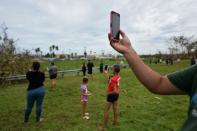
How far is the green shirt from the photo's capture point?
183cm

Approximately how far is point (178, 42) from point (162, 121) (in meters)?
75.8

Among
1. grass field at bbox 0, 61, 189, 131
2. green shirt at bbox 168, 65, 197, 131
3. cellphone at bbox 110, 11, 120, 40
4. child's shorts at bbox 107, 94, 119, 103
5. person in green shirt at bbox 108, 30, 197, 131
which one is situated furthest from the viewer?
grass field at bbox 0, 61, 189, 131

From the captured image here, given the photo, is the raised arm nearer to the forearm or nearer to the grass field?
the forearm

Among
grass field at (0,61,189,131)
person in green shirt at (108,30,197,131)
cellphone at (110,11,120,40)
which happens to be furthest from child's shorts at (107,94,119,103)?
person in green shirt at (108,30,197,131)

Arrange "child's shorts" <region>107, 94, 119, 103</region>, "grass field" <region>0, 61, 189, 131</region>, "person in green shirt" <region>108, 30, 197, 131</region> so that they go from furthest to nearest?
"grass field" <region>0, 61, 189, 131</region>
"child's shorts" <region>107, 94, 119, 103</region>
"person in green shirt" <region>108, 30, 197, 131</region>

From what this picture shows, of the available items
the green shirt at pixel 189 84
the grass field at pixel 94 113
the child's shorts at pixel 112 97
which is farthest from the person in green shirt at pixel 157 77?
the grass field at pixel 94 113

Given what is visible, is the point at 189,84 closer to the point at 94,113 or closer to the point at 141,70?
the point at 141,70

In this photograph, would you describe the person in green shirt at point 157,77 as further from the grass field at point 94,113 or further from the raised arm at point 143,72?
the grass field at point 94,113

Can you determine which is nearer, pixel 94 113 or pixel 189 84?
pixel 189 84

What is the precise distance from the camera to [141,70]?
2.05 metres

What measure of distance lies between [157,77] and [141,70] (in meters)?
0.15

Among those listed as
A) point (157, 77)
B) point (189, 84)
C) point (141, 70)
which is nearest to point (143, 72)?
point (141, 70)

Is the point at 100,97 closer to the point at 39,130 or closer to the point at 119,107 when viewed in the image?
the point at 119,107

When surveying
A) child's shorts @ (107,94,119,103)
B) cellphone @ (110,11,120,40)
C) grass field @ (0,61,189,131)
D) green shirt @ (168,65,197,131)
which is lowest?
grass field @ (0,61,189,131)
